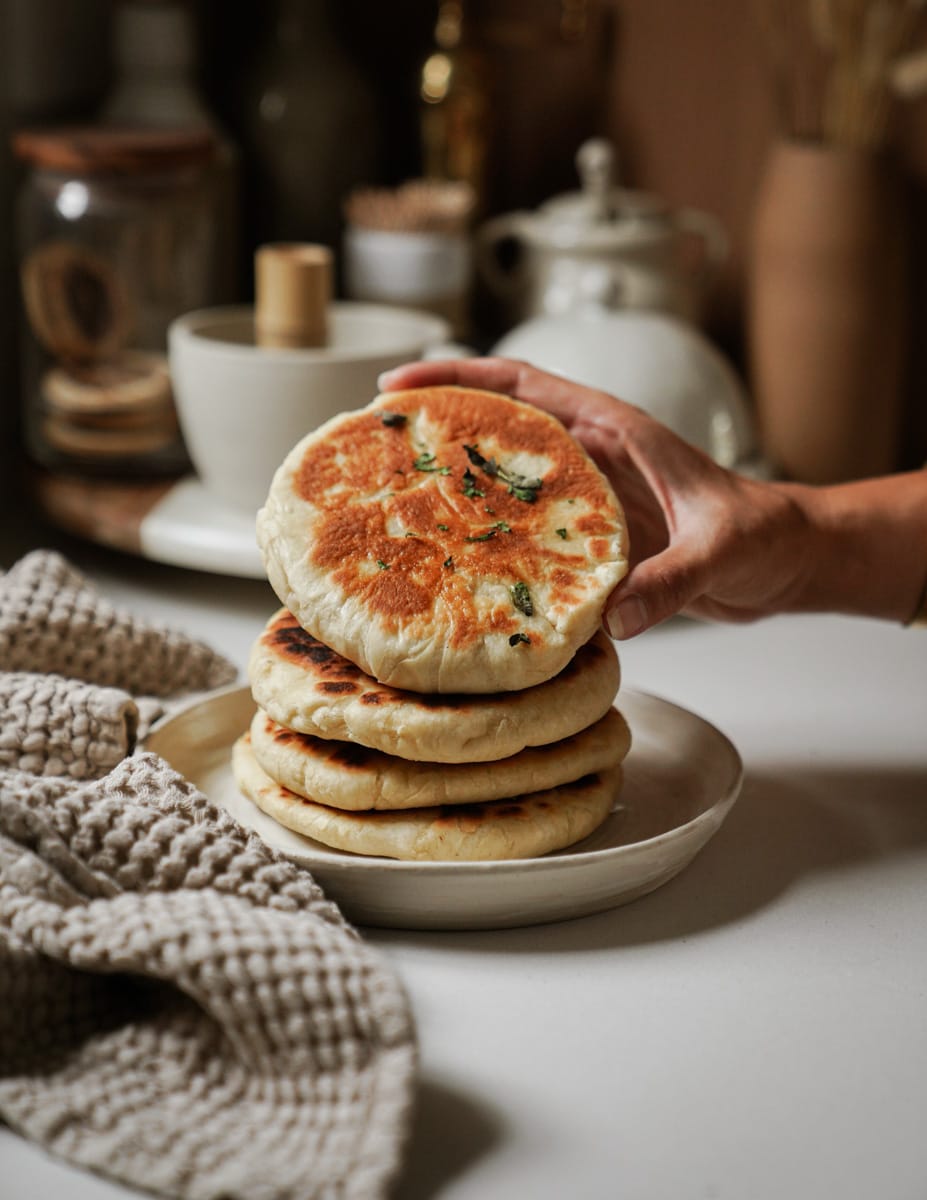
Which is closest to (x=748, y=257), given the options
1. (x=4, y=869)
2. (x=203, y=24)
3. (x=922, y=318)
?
(x=922, y=318)

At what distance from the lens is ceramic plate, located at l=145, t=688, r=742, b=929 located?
850 mm

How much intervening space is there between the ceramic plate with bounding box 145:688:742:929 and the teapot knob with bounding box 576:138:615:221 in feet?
3.20

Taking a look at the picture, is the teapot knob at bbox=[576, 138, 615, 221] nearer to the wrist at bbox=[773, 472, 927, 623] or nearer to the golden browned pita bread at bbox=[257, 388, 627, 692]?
the wrist at bbox=[773, 472, 927, 623]

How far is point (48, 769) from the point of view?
100 cm

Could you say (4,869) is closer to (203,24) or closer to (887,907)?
(887,907)

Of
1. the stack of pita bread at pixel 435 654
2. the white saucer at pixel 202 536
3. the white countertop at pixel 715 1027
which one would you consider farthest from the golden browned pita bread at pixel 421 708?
the white saucer at pixel 202 536

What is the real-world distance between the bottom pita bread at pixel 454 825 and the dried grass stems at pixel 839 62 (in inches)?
47.7

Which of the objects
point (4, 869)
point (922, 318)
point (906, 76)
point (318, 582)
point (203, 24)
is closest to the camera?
point (4, 869)

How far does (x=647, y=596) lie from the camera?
37.2 inches

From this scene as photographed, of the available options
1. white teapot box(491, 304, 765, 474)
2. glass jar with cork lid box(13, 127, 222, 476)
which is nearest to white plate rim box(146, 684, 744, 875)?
white teapot box(491, 304, 765, 474)

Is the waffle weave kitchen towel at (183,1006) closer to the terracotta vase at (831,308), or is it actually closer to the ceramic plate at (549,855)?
the ceramic plate at (549,855)

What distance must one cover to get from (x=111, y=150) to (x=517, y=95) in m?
0.89

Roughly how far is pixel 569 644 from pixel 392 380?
33cm

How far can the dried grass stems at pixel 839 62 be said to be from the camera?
5.74 ft
